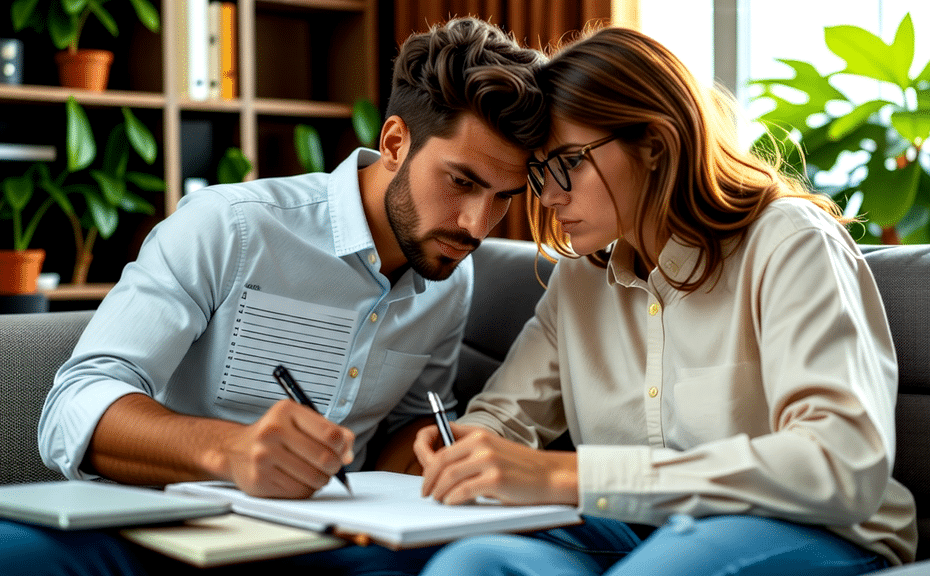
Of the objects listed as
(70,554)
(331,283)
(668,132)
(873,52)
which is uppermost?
(873,52)

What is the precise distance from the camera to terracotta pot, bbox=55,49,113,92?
3.21m

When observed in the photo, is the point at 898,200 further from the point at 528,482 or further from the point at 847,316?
the point at 528,482

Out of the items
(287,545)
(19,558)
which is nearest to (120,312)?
(19,558)

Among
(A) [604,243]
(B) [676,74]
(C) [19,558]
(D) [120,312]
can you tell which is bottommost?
(C) [19,558]

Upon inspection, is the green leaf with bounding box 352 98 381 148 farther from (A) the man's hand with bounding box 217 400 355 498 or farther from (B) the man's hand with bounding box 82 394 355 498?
(A) the man's hand with bounding box 217 400 355 498

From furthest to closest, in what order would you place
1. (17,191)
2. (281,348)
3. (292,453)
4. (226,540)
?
1. (17,191)
2. (281,348)
3. (292,453)
4. (226,540)

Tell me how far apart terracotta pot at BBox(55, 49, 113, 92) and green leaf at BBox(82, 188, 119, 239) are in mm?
377

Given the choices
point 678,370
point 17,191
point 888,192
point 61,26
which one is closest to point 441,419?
point 678,370

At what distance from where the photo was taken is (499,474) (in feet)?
3.34

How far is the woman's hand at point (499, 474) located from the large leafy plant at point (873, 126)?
51.9 inches

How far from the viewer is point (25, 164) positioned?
11.0 feet

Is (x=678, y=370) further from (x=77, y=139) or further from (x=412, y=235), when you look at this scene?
(x=77, y=139)

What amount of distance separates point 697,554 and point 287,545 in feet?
1.29

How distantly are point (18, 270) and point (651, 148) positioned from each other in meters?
2.35
